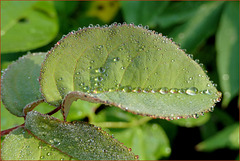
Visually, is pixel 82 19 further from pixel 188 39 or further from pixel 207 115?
pixel 207 115

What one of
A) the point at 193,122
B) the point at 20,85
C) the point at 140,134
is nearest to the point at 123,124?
the point at 140,134

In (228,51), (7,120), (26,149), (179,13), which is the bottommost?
(26,149)

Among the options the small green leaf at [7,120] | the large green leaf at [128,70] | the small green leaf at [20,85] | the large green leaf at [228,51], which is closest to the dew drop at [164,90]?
the large green leaf at [128,70]

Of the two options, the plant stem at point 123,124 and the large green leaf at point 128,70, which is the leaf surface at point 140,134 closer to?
the plant stem at point 123,124

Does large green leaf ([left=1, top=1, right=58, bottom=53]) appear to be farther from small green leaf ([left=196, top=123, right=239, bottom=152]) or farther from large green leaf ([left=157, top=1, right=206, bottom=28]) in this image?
small green leaf ([left=196, top=123, right=239, bottom=152])

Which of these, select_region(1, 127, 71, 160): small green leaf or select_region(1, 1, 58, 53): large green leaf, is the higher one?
select_region(1, 1, 58, 53): large green leaf

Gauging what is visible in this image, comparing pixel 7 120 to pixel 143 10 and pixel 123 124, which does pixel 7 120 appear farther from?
pixel 143 10

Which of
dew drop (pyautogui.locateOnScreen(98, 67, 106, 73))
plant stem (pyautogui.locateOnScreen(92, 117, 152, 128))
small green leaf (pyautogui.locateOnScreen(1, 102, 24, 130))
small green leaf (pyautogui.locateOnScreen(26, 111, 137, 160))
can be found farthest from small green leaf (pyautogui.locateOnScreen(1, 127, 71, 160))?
plant stem (pyautogui.locateOnScreen(92, 117, 152, 128))
